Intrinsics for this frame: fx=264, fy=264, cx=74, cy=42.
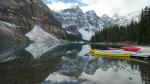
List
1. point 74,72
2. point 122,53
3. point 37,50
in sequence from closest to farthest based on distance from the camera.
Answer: point 74,72 → point 122,53 → point 37,50

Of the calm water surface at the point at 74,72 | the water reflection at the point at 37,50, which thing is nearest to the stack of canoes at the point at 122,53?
the calm water surface at the point at 74,72

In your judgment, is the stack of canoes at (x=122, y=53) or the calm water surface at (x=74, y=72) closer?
the calm water surface at (x=74, y=72)

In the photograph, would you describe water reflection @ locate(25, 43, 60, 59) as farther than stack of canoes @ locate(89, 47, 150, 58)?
Yes

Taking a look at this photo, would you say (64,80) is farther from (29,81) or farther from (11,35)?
(11,35)

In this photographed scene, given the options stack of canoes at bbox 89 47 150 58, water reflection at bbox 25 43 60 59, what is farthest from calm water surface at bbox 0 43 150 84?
water reflection at bbox 25 43 60 59

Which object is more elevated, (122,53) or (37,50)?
(122,53)

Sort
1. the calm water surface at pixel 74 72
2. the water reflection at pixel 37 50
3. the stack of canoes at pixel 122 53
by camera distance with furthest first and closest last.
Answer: the water reflection at pixel 37 50, the stack of canoes at pixel 122 53, the calm water surface at pixel 74 72

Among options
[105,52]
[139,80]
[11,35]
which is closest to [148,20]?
[105,52]

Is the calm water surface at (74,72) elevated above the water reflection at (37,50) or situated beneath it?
elevated above

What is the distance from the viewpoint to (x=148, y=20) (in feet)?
340

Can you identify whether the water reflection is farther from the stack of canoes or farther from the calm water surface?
the calm water surface

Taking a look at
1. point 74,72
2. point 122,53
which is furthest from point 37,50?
point 74,72

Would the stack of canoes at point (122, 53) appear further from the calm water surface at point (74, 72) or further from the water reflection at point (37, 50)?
the water reflection at point (37, 50)

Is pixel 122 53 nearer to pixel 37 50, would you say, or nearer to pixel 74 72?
pixel 74 72
